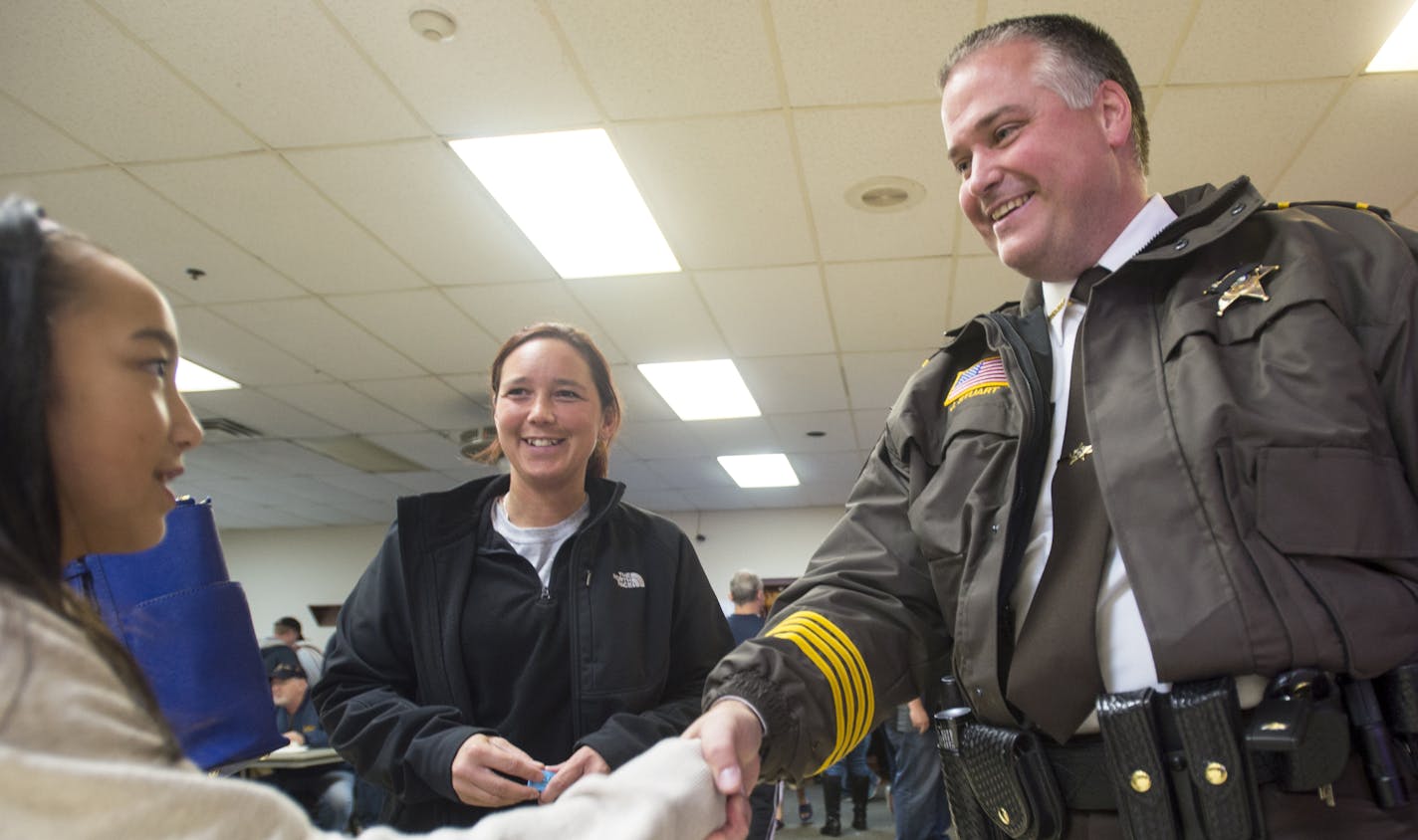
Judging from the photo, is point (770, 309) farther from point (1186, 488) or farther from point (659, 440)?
point (1186, 488)

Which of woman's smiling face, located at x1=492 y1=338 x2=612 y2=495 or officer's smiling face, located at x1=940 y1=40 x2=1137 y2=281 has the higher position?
officer's smiling face, located at x1=940 y1=40 x2=1137 y2=281

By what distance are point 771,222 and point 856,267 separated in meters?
0.64

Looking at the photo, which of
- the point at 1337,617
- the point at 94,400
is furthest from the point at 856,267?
the point at 94,400

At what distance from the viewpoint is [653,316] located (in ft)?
15.8

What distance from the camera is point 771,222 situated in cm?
381

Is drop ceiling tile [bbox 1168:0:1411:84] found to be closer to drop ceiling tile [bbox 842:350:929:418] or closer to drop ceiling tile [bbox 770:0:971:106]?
drop ceiling tile [bbox 770:0:971:106]

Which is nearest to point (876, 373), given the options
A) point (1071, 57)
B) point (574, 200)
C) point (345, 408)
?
point (574, 200)

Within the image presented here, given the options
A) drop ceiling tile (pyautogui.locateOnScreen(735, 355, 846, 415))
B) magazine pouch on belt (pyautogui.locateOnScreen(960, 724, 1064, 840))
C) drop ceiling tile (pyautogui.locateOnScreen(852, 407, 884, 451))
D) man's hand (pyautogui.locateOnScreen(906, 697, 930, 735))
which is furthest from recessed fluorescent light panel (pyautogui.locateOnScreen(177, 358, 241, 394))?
magazine pouch on belt (pyautogui.locateOnScreen(960, 724, 1064, 840))

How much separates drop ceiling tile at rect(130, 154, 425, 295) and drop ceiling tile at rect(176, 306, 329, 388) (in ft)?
2.75

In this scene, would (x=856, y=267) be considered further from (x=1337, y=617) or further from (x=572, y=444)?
(x=1337, y=617)

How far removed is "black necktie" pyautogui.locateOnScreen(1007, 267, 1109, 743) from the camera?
0.98 m

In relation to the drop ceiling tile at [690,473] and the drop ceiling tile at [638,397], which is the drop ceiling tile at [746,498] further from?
the drop ceiling tile at [638,397]

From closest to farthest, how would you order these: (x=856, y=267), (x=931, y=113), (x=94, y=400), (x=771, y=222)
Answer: (x=94, y=400) → (x=931, y=113) → (x=771, y=222) → (x=856, y=267)

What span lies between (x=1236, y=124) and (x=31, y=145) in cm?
423
